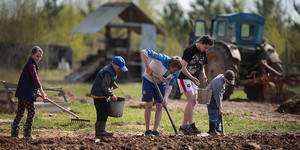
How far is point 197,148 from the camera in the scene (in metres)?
5.46

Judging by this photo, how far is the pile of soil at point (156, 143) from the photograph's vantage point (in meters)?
5.38

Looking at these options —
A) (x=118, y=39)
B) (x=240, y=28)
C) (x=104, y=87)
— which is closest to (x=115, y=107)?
(x=104, y=87)

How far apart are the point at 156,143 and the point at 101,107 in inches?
45.3

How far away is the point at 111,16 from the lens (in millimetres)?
21469

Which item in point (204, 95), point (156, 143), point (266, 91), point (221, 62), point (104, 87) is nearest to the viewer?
point (156, 143)

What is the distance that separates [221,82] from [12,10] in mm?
25913

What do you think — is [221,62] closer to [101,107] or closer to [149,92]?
[149,92]

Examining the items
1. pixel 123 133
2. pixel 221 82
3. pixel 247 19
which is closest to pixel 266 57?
pixel 247 19

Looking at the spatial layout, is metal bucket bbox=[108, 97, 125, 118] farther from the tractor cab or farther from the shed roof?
the shed roof

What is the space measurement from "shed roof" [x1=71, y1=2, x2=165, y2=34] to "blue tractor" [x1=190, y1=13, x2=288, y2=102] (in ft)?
25.3

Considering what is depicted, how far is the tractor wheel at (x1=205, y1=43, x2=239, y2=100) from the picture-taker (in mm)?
12711

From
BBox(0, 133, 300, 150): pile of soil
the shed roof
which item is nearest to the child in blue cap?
BBox(0, 133, 300, 150): pile of soil

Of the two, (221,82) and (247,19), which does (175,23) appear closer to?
(247,19)

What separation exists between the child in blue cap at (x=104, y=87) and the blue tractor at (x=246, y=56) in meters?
7.16
